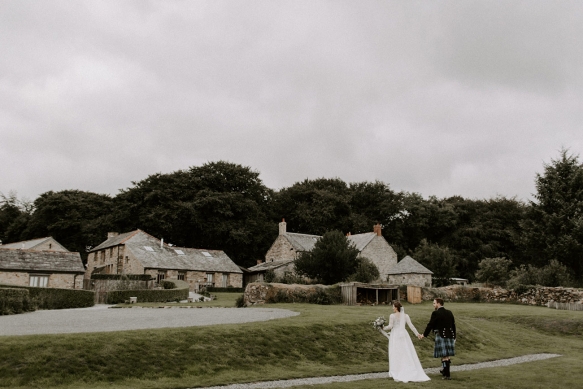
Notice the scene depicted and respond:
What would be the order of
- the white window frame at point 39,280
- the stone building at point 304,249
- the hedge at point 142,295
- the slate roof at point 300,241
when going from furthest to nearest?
the slate roof at point 300,241 < the stone building at point 304,249 < the white window frame at point 39,280 < the hedge at point 142,295

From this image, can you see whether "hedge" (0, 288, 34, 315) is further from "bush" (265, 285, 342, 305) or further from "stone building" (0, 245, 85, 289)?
"bush" (265, 285, 342, 305)

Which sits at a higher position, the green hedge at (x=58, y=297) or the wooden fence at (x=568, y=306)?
the green hedge at (x=58, y=297)

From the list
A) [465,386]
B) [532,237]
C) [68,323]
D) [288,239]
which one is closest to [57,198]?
[288,239]

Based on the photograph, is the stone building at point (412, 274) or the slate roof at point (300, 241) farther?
the slate roof at point (300, 241)

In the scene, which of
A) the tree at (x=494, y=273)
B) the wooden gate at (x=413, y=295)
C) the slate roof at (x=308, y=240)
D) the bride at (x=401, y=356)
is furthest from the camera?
the slate roof at (x=308, y=240)

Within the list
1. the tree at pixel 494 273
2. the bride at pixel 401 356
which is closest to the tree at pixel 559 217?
the tree at pixel 494 273

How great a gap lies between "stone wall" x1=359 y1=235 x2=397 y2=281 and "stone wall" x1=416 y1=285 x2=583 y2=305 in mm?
14934

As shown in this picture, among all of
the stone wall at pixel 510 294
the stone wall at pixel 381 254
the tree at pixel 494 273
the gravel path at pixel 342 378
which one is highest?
the stone wall at pixel 381 254

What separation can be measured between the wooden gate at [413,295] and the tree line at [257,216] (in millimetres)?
17309

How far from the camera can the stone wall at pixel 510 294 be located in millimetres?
38969

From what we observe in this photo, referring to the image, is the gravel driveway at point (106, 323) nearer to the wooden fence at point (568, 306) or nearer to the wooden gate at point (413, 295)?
the wooden gate at point (413, 295)

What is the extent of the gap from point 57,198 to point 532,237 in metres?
65.6

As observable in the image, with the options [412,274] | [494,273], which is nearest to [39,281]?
[412,274]

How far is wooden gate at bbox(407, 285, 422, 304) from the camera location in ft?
139
